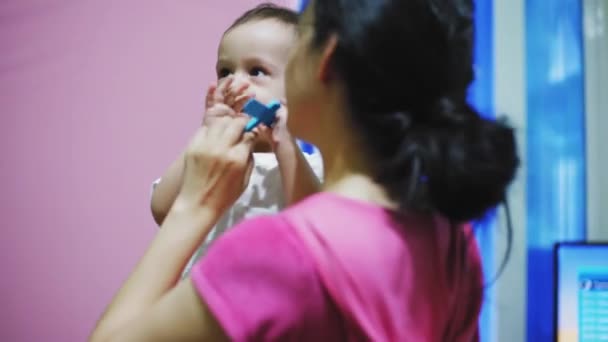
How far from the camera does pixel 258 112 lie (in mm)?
677

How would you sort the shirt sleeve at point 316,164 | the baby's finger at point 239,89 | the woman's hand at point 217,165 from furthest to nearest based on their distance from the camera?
the shirt sleeve at point 316,164, the baby's finger at point 239,89, the woman's hand at point 217,165

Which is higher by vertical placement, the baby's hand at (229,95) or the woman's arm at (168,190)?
the baby's hand at (229,95)

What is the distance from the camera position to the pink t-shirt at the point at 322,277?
0.44 metres

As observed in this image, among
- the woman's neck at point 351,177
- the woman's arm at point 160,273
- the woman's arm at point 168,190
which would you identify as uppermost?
the woman's neck at point 351,177

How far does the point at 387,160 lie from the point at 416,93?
0.07 metres

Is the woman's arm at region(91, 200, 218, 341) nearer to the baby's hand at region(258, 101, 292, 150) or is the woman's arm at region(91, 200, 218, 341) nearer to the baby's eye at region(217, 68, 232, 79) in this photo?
the baby's hand at region(258, 101, 292, 150)

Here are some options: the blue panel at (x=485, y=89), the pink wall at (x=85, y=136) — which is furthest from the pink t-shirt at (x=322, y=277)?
the pink wall at (x=85, y=136)

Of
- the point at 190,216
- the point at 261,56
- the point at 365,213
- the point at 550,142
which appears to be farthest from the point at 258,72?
the point at 550,142

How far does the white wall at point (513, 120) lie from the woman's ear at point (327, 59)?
72 centimetres

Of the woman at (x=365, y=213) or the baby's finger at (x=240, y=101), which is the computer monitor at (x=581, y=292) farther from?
the baby's finger at (x=240, y=101)

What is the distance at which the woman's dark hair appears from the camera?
1.57ft

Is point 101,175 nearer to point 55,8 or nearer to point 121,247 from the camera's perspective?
point 121,247

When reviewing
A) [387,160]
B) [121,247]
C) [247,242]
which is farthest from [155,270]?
[121,247]

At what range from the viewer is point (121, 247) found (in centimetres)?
120
